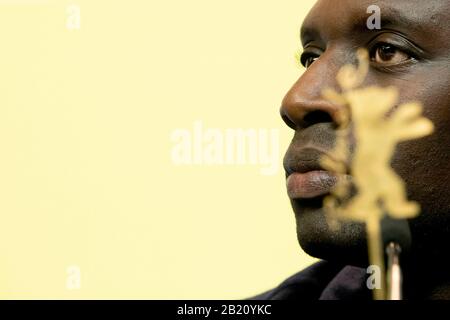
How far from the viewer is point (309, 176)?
93cm

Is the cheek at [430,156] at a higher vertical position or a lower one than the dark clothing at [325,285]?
higher

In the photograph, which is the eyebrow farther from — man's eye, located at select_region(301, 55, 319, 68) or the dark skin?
man's eye, located at select_region(301, 55, 319, 68)

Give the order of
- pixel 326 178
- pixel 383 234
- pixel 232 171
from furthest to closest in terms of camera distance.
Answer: pixel 232 171 < pixel 326 178 < pixel 383 234

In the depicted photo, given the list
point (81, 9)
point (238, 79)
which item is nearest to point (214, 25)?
point (238, 79)

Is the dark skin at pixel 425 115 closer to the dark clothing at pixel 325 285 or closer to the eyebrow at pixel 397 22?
the eyebrow at pixel 397 22

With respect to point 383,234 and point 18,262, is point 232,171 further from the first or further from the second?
point 383,234

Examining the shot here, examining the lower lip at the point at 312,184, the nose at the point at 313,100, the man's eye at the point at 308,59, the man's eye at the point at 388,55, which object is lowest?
the lower lip at the point at 312,184

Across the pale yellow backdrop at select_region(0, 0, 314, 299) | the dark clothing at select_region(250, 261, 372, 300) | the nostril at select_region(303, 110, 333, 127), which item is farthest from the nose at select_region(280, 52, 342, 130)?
the pale yellow backdrop at select_region(0, 0, 314, 299)

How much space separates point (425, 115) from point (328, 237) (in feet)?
0.66

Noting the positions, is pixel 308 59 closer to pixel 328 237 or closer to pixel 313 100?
pixel 313 100

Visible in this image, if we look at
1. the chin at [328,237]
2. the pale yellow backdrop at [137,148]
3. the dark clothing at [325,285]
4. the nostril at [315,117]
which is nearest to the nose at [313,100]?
the nostril at [315,117]

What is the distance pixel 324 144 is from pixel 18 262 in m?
1.00

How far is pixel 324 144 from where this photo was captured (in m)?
0.93

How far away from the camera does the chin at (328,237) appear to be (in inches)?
36.5
